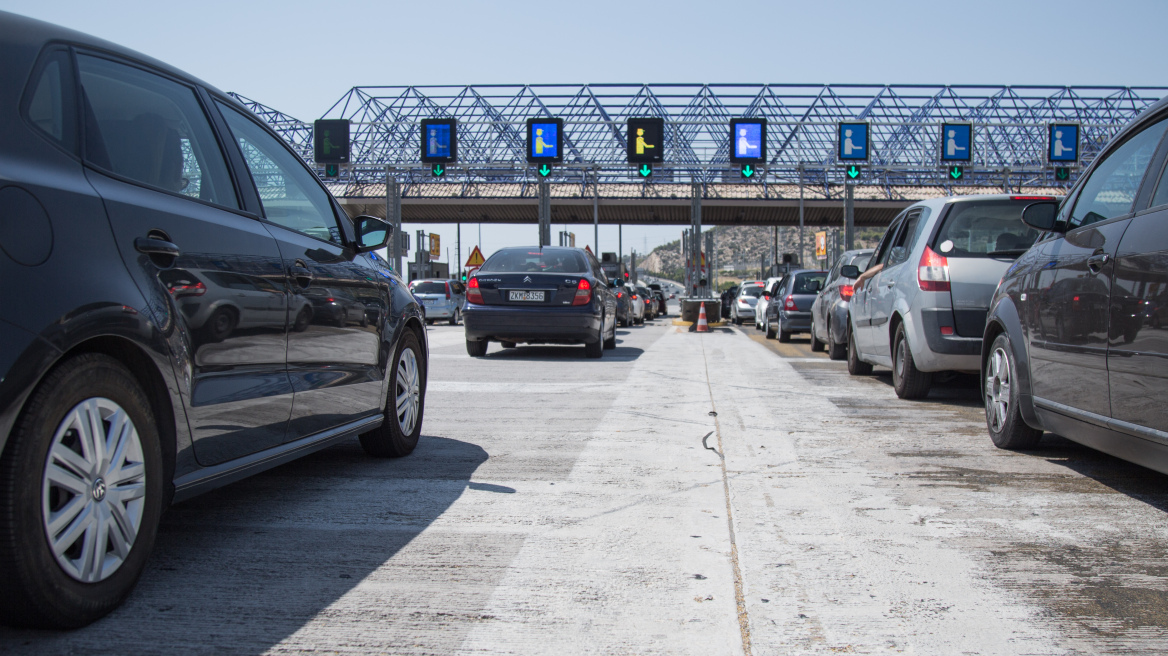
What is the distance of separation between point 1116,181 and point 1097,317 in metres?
0.83

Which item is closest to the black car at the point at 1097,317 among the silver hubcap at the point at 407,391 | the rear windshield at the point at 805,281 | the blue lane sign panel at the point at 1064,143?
the silver hubcap at the point at 407,391

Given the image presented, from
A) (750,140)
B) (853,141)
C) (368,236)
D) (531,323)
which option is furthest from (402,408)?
(853,141)

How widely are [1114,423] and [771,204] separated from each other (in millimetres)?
57173

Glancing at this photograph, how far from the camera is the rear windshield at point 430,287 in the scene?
31.4 metres

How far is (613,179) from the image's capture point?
59.4 meters

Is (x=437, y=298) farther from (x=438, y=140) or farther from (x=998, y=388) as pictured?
(x=998, y=388)

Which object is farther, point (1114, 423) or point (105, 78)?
point (1114, 423)

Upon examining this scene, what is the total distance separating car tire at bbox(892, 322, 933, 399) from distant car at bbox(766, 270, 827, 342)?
9.33 m

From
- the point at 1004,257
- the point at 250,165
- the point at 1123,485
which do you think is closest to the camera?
the point at 250,165

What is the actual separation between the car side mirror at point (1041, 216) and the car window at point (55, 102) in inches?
172

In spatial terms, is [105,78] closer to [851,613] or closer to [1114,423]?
[851,613]

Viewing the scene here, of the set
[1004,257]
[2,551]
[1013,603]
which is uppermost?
[1004,257]

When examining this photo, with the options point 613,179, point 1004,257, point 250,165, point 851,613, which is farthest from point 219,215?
point 613,179

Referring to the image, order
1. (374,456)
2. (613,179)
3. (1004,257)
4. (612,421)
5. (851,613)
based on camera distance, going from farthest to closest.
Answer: (613,179)
(1004,257)
(612,421)
(374,456)
(851,613)
